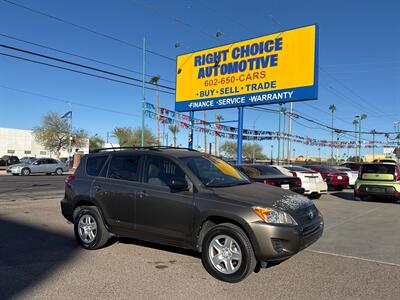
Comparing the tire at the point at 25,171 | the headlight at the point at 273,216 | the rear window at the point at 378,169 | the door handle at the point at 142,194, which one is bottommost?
the tire at the point at 25,171

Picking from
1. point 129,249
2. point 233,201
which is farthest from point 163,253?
point 233,201

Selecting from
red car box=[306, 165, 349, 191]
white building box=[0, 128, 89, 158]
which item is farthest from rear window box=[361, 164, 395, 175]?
white building box=[0, 128, 89, 158]

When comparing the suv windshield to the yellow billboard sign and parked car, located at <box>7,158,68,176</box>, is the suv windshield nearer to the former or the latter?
the yellow billboard sign

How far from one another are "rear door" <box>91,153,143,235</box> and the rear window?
11.4 meters

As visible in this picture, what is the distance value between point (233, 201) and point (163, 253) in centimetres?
189

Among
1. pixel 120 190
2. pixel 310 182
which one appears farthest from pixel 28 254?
pixel 310 182

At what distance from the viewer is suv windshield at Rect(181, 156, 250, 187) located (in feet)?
19.2

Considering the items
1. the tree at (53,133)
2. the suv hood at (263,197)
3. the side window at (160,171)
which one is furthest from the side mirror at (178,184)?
the tree at (53,133)

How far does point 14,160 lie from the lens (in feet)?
163

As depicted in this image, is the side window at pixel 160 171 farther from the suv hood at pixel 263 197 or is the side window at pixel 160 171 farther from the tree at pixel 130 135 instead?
the tree at pixel 130 135

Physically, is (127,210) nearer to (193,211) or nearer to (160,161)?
(160,161)

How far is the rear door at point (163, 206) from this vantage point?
555 cm

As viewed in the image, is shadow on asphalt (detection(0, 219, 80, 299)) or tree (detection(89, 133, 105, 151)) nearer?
shadow on asphalt (detection(0, 219, 80, 299))

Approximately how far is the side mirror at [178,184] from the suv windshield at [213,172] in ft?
0.88
